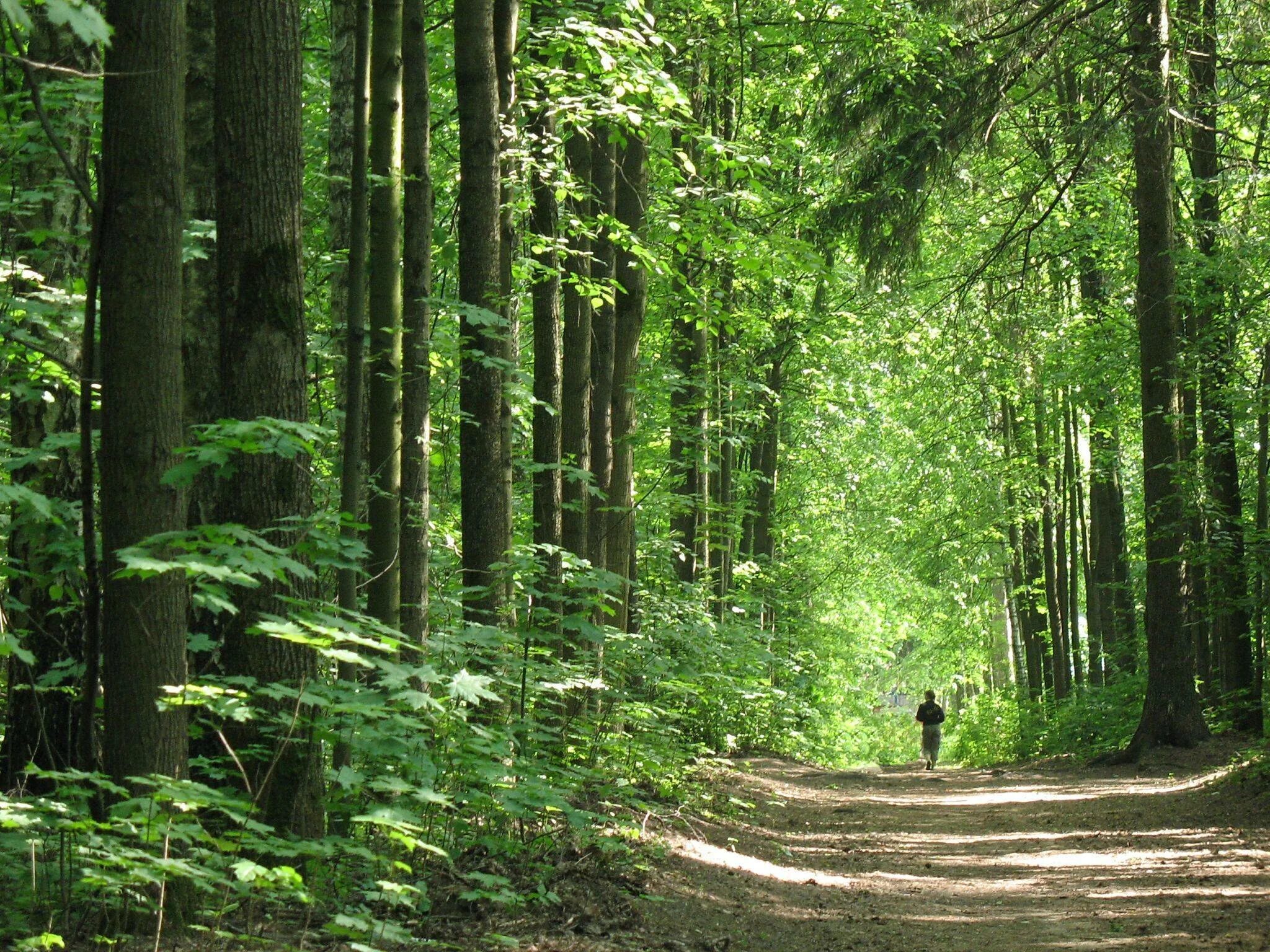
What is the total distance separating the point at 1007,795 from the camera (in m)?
15.8

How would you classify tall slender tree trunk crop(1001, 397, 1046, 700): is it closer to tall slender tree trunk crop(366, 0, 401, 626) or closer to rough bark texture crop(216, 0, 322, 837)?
tall slender tree trunk crop(366, 0, 401, 626)

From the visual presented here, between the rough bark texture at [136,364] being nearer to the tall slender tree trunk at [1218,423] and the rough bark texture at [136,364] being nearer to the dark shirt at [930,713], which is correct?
the tall slender tree trunk at [1218,423]

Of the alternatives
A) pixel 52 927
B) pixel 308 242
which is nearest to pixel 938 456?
pixel 308 242

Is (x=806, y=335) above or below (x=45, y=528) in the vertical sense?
above

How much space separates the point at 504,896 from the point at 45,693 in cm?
354

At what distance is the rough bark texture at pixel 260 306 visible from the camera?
5535 mm

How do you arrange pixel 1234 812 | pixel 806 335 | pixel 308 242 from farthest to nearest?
1. pixel 806 335
2. pixel 308 242
3. pixel 1234 812

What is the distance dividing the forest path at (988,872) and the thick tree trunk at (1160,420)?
623 mm

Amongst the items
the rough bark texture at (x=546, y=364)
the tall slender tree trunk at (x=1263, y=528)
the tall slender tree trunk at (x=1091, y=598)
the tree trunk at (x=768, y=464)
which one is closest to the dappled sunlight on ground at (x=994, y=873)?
the tall slender tree trunk at (x=1263, y=528)

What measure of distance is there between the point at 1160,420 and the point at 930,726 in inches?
470

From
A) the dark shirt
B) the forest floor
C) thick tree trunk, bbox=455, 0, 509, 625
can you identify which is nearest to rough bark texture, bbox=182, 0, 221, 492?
thick tree trunk, bbox=455, 0, 509, 625

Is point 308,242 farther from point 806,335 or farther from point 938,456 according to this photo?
point 938,456

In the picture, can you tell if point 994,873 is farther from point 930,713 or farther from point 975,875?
point 930,713

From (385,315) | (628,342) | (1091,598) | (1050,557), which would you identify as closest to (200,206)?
(385,315)
